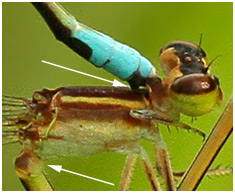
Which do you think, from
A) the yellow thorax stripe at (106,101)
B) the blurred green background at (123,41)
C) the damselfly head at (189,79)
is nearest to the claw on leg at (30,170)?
the blurred green background at (123,41)

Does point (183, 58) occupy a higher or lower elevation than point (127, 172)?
higher

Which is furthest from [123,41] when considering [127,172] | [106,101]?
[127,172]

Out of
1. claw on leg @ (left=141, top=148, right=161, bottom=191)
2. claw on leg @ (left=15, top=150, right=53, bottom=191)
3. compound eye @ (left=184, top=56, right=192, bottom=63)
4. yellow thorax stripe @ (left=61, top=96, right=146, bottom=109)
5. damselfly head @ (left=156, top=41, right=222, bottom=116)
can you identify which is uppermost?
compound eye @ (left=184, top=56, right=192, bottom=63)

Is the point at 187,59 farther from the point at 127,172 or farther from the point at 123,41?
the point at 127,172

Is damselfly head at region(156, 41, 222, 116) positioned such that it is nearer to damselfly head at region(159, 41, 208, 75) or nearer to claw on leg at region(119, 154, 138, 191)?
damselfly head at region(159, 41, 208, 75)

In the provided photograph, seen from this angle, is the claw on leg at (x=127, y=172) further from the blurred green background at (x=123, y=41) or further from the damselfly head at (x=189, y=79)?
the damselfly head at (x=189, y=79)

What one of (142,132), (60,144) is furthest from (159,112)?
(60,144)

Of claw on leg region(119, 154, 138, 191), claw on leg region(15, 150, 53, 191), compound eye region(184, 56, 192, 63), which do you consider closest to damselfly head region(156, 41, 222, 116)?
compound eye region(184, 56, 192, 63)

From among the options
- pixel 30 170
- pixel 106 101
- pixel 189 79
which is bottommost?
pixel 30 170
